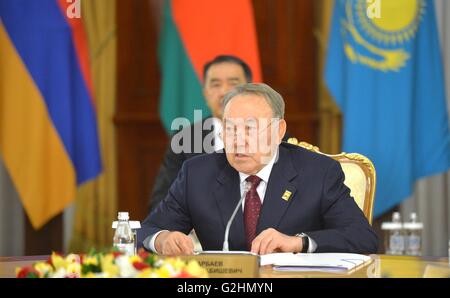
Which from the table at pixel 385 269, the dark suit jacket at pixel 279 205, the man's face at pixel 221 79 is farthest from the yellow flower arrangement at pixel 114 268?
the man's face at pixel 221 79

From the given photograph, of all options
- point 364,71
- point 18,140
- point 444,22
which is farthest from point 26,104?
point 444,22

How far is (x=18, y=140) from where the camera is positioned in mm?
5293

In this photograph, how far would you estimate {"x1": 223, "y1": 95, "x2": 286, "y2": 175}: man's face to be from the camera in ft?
8.50

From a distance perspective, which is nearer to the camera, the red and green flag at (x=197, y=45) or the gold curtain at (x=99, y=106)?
the red and green flag at (x=197, y=45)

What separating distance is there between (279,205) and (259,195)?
86 mm

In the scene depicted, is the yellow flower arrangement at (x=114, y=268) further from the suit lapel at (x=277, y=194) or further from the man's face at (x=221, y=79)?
the man's face at (x=221, y=79)

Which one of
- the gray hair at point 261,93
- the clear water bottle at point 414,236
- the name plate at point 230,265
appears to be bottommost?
the clear water bottle at point 414,236

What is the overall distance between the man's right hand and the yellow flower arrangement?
28.1 inches

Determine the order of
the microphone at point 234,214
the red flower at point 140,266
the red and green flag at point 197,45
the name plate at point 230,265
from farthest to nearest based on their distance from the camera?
the red and green flag at point 197,45
the microphone at point 234,214
the name plate at point 230,265
the red flower at point 140,266

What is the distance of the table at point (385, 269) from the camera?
1.99 metres

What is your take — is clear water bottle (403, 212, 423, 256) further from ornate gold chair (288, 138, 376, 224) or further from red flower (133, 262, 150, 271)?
red flower (133, 262, 150, 271)

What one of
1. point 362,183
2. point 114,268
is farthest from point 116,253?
point 362,183

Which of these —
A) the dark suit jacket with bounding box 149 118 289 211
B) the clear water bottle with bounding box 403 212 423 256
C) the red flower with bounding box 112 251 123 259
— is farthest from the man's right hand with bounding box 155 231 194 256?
the clear water bottle with bounding box 403 212 423 256
